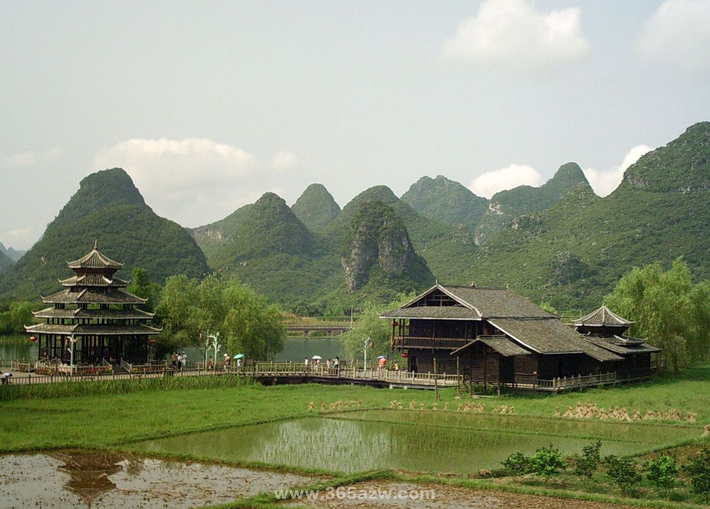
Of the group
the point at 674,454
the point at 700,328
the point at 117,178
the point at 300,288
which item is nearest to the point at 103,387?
the point at 674,454

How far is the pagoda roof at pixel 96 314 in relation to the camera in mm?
43094

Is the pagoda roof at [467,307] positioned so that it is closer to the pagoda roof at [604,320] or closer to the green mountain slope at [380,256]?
the pagoda roof at [604,320]

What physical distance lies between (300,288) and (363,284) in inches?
1157

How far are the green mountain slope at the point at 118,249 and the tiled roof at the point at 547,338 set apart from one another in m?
101

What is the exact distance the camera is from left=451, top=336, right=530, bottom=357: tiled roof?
131ft

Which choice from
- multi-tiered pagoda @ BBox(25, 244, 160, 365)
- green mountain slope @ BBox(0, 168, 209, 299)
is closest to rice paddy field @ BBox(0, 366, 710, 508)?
multi-tiered pagoda @ BBox(25, 244, 160, 365)

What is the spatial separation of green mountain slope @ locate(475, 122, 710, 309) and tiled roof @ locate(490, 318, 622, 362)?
6403 centimetres

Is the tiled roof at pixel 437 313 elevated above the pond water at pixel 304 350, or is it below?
above

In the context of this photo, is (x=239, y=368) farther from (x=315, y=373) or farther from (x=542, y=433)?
(x=542, y=433)

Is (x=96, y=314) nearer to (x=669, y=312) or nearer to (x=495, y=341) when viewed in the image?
(x=495, y=341)

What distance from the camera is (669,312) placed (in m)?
51.0

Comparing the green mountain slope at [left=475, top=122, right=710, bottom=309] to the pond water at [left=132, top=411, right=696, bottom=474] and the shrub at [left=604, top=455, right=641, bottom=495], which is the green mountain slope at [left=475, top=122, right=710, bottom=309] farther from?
the shrub at [left=604, top=455, right=641, bottom=495]

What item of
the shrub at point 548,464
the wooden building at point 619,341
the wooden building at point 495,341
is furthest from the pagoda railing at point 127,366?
the shrub at point 548,464

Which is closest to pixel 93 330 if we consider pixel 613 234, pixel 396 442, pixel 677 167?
pixel 396 442
